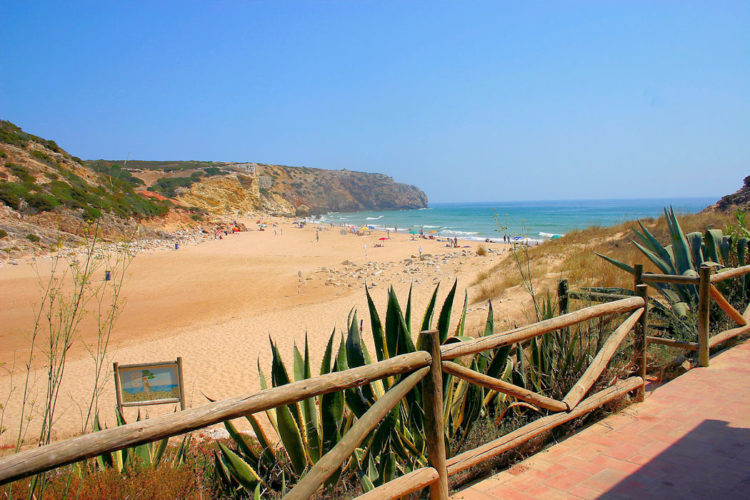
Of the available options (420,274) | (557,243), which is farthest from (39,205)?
(557,243)

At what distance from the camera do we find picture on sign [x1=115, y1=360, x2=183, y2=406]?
15.0 ft

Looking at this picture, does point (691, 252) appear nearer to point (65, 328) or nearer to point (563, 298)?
point (563, 298)

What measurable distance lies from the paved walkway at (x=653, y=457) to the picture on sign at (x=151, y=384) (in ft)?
10.6

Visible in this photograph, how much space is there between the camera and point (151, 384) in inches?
182

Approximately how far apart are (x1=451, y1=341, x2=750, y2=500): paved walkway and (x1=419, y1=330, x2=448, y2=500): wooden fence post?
1.28 ft

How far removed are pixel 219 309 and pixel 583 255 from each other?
10446mm

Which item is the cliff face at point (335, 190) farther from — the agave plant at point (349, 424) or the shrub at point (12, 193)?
the agave plant at point (349, 424)

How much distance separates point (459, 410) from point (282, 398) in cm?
164

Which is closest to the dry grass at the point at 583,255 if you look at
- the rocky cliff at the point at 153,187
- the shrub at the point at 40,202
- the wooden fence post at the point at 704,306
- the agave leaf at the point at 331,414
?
the wooden fence post at the point at 704,306

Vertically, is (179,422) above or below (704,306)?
above

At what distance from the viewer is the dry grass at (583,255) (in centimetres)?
1051

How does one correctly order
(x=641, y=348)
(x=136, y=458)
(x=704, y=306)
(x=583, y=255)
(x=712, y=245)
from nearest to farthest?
(x=136, y=458), (x=641, y=348), (x=704, y=306), (x=712, y=245), (x=583, y=255)

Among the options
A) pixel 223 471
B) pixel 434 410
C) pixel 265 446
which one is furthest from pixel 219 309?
pixel 434 410

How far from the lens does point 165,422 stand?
1.56 meters
